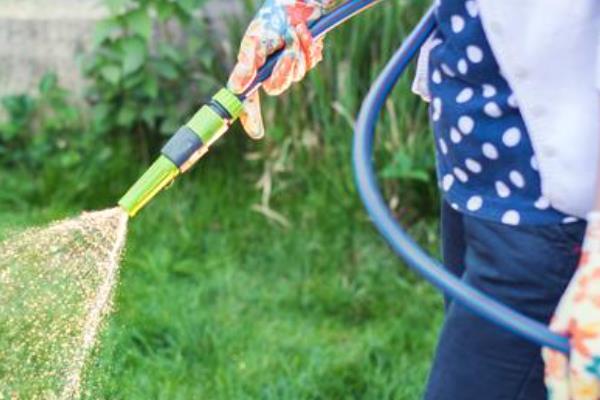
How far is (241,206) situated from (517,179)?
7.17 ft

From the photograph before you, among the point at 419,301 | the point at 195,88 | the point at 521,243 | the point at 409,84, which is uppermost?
the point at 521,243

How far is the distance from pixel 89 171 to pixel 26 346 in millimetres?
1168

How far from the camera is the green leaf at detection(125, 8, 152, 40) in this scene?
137 inches

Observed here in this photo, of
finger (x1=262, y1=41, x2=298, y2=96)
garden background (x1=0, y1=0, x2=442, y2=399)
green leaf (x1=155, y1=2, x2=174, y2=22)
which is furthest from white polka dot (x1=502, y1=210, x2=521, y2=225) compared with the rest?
green leaf (x1=155, y1=2, x2=174, y2=22)

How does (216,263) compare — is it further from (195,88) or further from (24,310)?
(24,310)

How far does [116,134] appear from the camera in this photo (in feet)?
12.3

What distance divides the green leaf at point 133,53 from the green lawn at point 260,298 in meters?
0.35

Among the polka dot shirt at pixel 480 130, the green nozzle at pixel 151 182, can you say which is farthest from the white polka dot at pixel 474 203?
the green nozzle at pixel 151 182

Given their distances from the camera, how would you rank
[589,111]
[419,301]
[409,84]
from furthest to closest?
[409,84]
[419,301]
[589,111]

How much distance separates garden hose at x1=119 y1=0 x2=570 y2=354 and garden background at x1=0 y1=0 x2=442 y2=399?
46.4 inches

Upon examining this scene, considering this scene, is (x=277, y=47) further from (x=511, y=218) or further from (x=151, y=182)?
(x=511, y=218)

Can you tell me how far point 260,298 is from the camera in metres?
3.17

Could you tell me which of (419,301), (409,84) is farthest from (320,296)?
(409,84)

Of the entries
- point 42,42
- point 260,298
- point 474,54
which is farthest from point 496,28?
point 42,42
